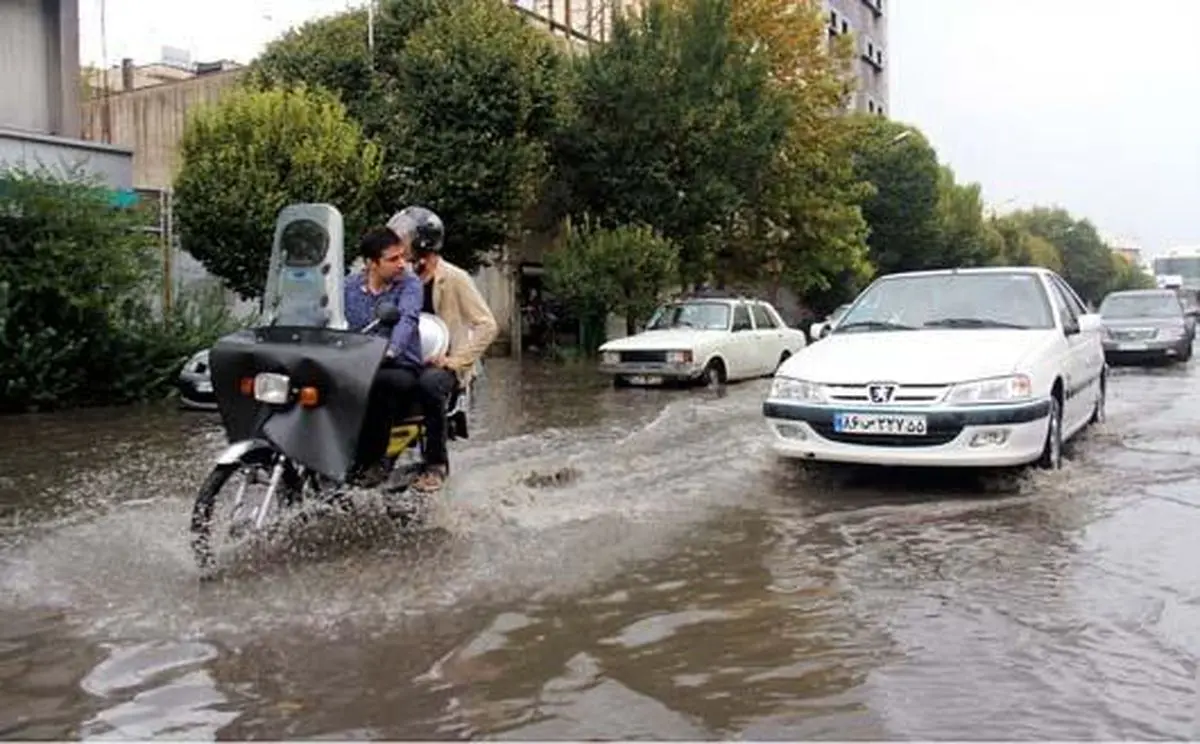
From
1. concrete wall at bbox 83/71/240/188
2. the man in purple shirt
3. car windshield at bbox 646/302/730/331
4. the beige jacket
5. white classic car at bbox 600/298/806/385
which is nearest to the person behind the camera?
the man in purple shirt

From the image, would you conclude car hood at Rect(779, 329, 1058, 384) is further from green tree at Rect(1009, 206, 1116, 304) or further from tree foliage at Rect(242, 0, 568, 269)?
green tree at Rect(1009, 206, 1116, 304)

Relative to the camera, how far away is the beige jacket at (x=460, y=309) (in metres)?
6.62

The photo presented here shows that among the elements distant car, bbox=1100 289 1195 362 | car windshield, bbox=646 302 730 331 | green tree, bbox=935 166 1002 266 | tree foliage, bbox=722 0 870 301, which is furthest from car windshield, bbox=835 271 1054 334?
green tree, bbox=935 166 1002 266

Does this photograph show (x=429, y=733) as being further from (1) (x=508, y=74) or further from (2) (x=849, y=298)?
(2) (x=849, y=298)

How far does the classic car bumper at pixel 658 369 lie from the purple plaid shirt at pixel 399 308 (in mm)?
10904

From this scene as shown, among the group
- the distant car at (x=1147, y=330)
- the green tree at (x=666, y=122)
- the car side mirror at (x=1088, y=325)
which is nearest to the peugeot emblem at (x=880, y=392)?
the car side mirror at (x=1088, y=325)

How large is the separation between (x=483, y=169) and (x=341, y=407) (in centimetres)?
1604

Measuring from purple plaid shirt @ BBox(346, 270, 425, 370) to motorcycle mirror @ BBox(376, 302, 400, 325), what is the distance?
1.7 inches

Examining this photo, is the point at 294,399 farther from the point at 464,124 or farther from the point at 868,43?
the point at 868,43

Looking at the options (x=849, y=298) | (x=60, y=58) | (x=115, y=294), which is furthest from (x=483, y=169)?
(x=849, y=298)

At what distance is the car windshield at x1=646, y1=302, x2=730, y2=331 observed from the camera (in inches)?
734

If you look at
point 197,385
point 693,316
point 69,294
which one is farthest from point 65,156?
point 693,316

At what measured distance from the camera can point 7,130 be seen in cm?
1565

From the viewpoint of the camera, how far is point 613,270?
77.5 ft
